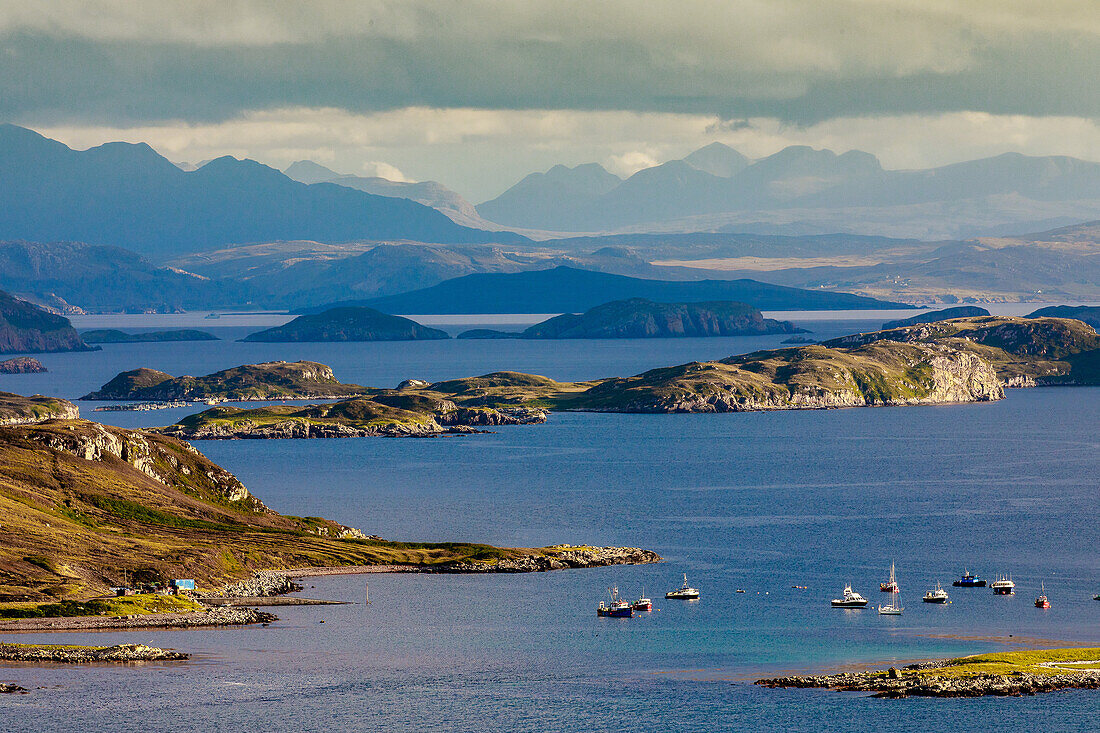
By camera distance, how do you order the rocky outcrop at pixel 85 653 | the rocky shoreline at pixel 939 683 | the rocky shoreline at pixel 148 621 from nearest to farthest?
the rocky shoreline at pixel 939 683
the rocky outcrop at pixel 85 653
the rocky shoreline at pixel 148 621

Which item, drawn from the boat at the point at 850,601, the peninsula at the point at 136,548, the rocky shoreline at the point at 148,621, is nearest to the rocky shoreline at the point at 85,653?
the rocky shoreline at the point at 148,621

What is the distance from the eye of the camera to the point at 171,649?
5394 inches

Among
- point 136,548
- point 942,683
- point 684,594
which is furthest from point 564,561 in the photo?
point 942,683

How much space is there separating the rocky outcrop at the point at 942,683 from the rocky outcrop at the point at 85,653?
177ft

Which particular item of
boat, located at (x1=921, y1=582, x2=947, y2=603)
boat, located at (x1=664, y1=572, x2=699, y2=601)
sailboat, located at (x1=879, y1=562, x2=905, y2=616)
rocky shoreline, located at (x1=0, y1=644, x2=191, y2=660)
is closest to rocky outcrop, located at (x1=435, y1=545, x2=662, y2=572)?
boat, located at (x1=664, y1=572, x2=699, y2=601)

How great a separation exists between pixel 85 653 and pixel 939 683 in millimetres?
74067

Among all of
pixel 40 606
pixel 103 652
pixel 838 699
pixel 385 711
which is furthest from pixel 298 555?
pixel 838 699

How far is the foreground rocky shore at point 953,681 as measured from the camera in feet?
393

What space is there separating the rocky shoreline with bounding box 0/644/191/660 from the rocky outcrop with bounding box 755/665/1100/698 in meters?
54.0

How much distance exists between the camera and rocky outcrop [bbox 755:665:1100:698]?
393 ft

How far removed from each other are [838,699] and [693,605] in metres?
41.7

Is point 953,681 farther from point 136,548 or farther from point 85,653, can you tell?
point 136,548

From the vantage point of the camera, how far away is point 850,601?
159m

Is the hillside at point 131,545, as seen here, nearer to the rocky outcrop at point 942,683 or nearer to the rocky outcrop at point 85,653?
the rocky outcrop at point 85,653
